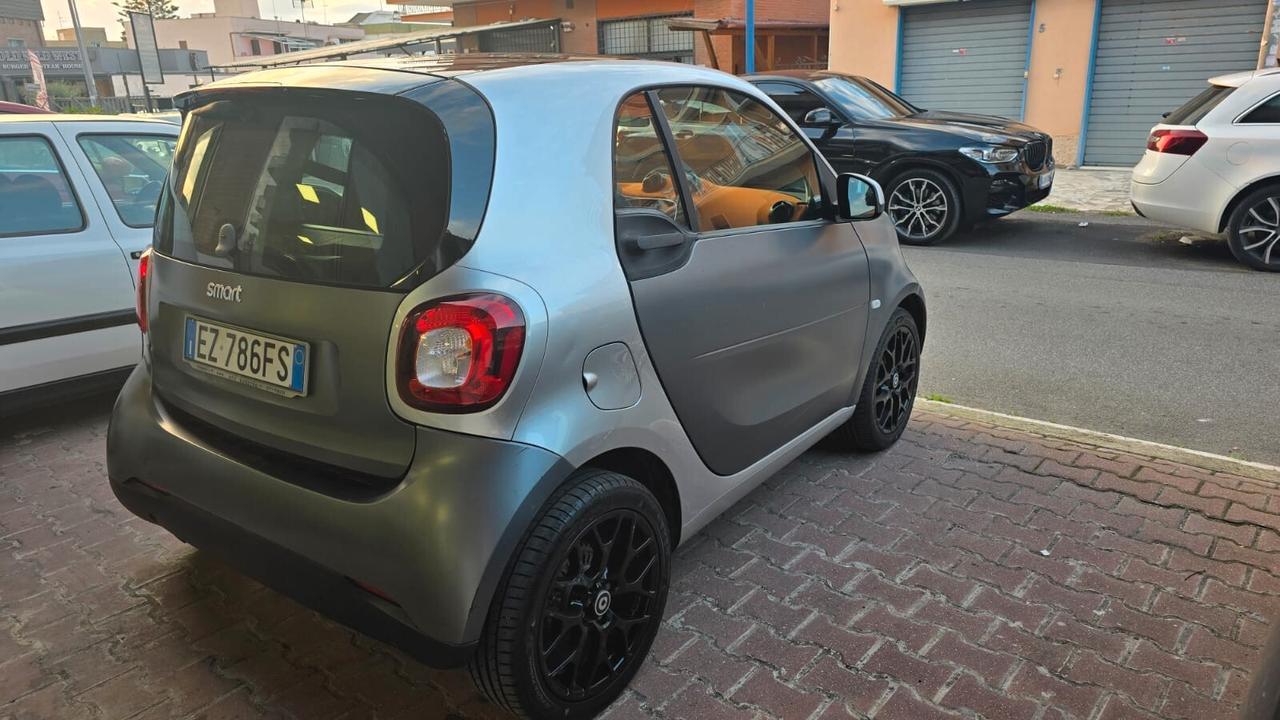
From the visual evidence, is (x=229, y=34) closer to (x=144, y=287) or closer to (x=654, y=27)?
(x=654, y=27)

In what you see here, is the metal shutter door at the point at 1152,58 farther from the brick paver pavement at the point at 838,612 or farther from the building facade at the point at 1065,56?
the brick paver pavement at the point at 838,612

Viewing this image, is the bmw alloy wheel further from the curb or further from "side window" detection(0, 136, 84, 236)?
"side window" detection(0, 136, 84, 236)

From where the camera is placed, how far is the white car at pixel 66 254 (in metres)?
4.19

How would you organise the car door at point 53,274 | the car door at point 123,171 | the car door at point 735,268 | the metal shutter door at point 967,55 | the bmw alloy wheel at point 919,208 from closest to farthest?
the car door at point 735,268
the car door at point 53,274
the car door at point 123,171
the bmw alloy wheel at point 919,208
the metal shutter door at point 967,55

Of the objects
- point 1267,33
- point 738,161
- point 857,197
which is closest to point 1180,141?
point 857,197

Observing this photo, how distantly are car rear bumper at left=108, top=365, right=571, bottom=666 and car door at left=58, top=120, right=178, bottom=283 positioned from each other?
2.87m

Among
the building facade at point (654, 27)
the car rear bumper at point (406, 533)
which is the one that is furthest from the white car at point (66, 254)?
the building facade at point (654, 27)

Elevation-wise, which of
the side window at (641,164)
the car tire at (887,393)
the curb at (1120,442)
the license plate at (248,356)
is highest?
the side window at (641,164)

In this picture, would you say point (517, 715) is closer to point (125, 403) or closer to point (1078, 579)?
point (125, 403)

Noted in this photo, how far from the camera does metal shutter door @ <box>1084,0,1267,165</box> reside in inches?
535

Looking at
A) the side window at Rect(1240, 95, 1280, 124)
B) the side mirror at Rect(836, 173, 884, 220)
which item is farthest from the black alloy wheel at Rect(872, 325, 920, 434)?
the side window at Rect(1240, 95, 1280, 124)

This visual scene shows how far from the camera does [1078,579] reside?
117 inches

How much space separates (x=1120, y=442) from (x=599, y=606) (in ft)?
9.68

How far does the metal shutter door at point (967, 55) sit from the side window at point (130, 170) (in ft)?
47.6
